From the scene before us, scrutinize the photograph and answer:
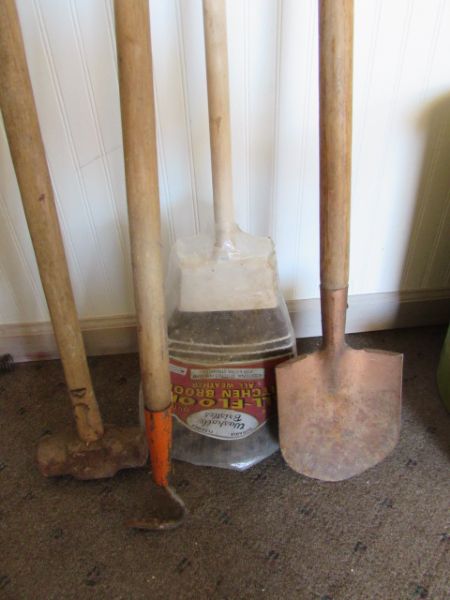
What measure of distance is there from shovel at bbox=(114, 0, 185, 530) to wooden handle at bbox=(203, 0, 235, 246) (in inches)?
5.7

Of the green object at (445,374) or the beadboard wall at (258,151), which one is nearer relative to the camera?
the beadboard wall at (258,151)

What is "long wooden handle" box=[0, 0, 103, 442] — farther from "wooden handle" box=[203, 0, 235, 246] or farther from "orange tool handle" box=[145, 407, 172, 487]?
"wooden handle" box=[203, 0, 235, 246]

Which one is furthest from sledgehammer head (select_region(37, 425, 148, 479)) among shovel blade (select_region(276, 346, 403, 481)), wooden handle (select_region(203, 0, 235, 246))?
wooden handle (select_region(203, 0, 235, 246))

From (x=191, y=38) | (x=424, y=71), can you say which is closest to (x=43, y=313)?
(x=191, y=38)

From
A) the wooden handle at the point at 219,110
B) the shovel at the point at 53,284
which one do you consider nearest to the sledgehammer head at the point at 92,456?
the shovel at the point at 53,284

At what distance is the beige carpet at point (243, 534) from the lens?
749 mm

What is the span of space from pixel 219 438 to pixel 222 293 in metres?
0.29

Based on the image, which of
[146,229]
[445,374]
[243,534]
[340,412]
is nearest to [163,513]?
[243,534]

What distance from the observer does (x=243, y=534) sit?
82 centimetres

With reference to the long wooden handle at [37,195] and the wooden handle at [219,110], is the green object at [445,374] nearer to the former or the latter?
the wooden handle at [219,110]

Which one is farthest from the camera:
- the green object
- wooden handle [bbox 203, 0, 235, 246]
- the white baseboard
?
the white baseboard

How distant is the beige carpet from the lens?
75 centimetres

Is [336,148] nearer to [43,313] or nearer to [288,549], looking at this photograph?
[288,549]

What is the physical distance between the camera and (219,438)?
923mm
